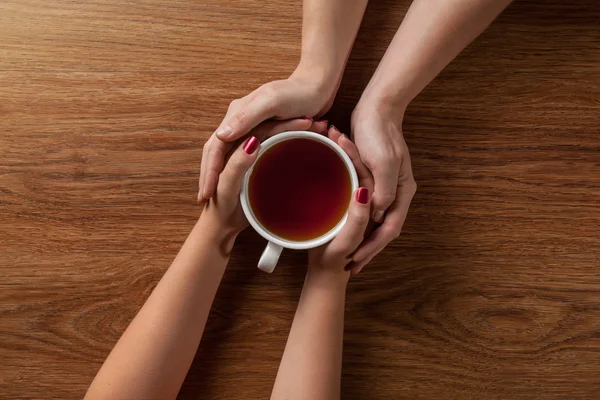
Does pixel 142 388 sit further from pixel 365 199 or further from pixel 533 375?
pixel 533 375

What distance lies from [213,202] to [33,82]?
1.27 feet

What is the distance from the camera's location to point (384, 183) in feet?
2.34

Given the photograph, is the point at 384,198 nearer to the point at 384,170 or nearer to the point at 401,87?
the point at 384,170

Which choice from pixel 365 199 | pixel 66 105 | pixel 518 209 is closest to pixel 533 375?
pixel 518 209

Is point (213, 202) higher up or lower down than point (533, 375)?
higher up

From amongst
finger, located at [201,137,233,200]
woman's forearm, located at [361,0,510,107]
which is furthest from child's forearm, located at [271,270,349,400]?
woman's forearm, located at [361,0,510,107]

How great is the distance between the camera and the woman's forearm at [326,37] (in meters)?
0.76

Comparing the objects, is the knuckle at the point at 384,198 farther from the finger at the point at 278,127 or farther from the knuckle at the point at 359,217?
the finger at the point at 278,127

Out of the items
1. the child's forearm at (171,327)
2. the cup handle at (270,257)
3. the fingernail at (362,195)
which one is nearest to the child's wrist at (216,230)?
the child's forearm at (171,327)

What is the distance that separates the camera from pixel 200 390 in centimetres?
80

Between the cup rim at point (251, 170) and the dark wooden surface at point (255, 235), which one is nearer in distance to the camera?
the cup rim at point (251, 170)

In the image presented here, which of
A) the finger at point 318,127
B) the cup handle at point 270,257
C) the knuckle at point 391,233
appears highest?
the finger at point 318,127

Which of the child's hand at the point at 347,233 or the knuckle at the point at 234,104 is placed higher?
the knuckle at the point at 234,104

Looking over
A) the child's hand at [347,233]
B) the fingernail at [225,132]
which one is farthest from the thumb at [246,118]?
the child's hand at [347,233]
